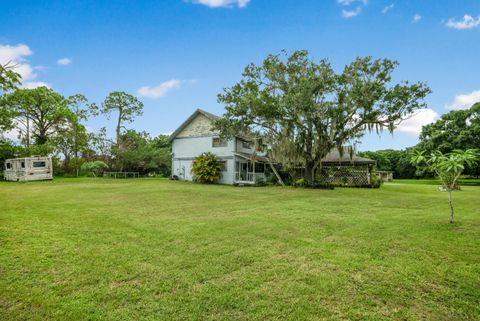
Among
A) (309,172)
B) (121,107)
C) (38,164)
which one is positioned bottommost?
(309,172)

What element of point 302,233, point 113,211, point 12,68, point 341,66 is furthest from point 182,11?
point 302,233

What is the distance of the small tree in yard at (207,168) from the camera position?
21.6m

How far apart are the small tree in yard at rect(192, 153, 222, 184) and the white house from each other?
2.23ft

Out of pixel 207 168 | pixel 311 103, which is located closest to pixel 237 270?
pixel 311 103

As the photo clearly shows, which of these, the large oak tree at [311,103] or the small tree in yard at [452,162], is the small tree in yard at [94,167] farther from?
the small tree in yard at [452,162]

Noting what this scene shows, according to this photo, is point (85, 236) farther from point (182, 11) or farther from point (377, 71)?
point (377, 71)

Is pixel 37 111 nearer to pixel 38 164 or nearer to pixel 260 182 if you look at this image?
pixel 38 164

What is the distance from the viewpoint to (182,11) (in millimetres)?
14227

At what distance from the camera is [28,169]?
21.5 meters

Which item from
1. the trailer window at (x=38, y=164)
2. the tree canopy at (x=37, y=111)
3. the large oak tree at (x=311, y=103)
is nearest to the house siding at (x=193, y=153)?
the large oak tree at (x=311, y=103)

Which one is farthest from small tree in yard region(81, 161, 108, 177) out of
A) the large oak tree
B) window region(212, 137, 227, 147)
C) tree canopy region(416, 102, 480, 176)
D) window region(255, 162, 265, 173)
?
tree canopy region(416, 102, 480, 176)

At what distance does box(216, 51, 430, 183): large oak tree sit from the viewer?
15.2m

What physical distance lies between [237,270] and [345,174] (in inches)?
802

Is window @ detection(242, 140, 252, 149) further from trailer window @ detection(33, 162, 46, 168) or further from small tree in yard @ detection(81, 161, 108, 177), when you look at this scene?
trailer window @ detection(33, 162, 46, 168)
